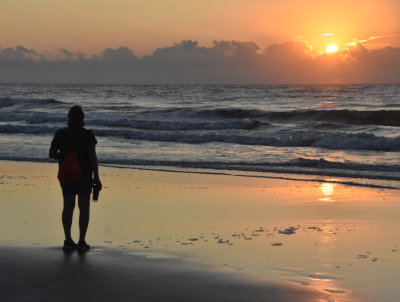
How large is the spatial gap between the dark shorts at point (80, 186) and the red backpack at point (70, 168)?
8cm

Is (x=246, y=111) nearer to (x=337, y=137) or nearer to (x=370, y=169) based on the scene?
(x=337, y=137)

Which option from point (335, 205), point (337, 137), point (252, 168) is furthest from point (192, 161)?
point (337, 137)

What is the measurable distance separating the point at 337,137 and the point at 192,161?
8.50 meters

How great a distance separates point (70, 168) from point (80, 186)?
0.24 meters

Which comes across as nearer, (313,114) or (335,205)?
(335,205)

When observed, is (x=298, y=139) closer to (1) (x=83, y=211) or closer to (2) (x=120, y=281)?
(1) (x=83, y=211)

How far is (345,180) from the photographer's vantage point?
12359 millimetres

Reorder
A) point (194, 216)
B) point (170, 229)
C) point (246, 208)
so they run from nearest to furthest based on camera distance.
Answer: point (170, 229), point (194, 216), point (246, 208)

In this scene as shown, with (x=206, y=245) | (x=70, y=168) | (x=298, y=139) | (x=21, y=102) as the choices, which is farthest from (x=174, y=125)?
(x=21, y=102)

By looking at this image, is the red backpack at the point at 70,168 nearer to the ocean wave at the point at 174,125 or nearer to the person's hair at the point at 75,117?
the person's hair at the point at 75,117

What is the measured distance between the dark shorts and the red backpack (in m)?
0.08

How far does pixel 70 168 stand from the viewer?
19.6 ft

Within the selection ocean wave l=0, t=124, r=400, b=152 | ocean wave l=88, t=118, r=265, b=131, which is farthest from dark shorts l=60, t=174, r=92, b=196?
ocean wave l=88, t=118, r=265, b=131

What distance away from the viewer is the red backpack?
235 inches
